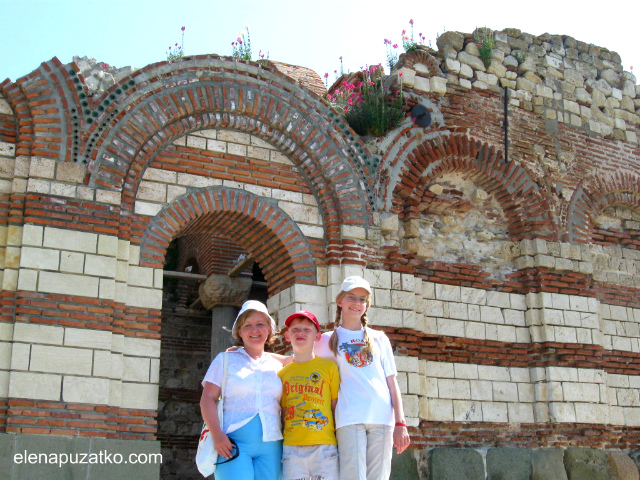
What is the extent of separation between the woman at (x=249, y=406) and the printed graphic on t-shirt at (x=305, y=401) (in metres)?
0.09

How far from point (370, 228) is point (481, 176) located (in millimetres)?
2185

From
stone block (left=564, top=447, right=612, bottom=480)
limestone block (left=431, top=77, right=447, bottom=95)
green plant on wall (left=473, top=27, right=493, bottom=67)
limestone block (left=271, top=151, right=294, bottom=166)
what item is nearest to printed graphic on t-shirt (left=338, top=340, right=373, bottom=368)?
limestone block (left=271, top=151, right=294, bottom=166)

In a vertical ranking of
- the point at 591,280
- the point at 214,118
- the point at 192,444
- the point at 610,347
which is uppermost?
the point at 214,118

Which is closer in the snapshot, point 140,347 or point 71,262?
point 71,262

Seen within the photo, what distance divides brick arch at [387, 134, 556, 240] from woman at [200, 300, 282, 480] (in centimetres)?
481

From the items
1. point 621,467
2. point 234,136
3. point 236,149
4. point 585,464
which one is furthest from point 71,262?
point 621,467

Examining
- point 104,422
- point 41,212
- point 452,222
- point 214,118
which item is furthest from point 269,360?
point 452,222

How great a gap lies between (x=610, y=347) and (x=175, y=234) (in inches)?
253

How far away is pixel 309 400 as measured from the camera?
5191mm

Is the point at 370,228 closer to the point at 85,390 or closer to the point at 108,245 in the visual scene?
the point at 108,245

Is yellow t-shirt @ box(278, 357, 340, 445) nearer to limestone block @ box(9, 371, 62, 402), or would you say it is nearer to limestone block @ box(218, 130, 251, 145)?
limestone block @ box(9, 371, 62, 402)

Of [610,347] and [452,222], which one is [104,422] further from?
[610,347]

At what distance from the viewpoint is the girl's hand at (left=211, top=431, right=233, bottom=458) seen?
4.77 metres

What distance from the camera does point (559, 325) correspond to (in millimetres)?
10172
